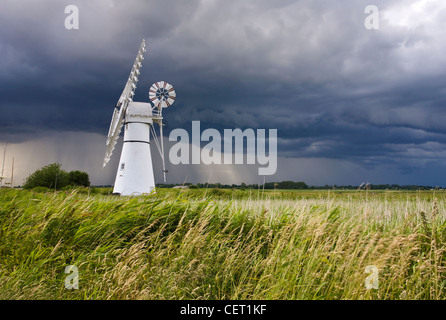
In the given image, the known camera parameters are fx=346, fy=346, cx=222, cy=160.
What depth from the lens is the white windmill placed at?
30.3 metres

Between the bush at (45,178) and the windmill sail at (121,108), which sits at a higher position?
the windmill sail at (121,108)

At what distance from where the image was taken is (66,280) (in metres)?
6.08

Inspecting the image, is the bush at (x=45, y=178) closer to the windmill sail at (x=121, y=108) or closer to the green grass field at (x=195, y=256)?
the windmill sail at (x=121, y=108)

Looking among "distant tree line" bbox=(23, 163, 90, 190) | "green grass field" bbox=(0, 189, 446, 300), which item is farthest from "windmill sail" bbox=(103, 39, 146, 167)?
"green grass field" bbox=(0, 189, 446, 300)

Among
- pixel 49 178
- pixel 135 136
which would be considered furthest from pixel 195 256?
pixel 49 178

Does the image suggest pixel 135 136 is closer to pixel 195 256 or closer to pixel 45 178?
pixel 45 178

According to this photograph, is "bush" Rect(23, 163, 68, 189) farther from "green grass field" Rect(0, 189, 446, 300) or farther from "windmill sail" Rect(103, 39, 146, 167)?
"green grass field" Rect(0, 189, 446, 300)

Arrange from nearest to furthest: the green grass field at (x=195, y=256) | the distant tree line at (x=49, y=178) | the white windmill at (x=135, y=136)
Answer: the green grass field at (x=195, y=256), the white windmill at (x=135, y=136), the distant tree line at (x=49, y=178)

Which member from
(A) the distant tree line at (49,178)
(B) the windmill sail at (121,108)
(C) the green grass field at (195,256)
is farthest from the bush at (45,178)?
(C) the green grass field at (195,256)

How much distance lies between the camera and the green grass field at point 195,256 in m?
5.50

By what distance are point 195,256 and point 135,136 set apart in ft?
85.4

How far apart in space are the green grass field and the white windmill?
21002 mm
